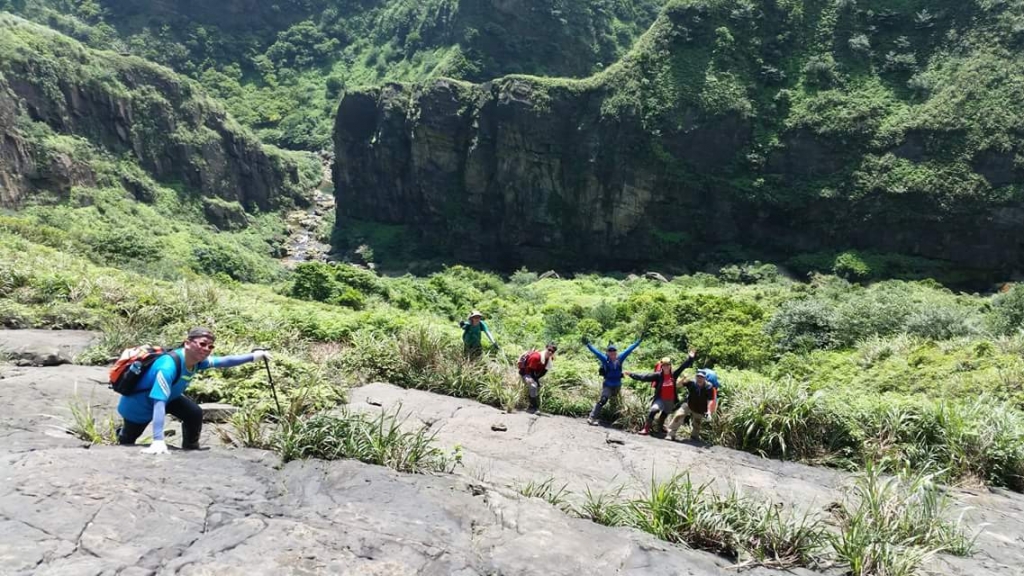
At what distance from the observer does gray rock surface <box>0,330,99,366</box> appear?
10086 millimetres

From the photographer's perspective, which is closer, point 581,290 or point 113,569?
point 113,569

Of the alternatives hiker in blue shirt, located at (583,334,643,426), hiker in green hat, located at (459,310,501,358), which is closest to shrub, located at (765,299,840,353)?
hiker in blue shirt, located at (583,334,643,426)

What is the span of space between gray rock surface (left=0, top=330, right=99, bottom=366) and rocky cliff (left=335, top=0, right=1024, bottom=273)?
40.8 metres

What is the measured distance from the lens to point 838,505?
24.8 ft

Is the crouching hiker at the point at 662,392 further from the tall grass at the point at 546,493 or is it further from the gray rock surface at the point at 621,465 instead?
the tall grass at the point at 546,493

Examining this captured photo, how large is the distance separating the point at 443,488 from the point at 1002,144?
4584 centimetres

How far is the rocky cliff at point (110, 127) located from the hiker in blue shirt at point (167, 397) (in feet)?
139

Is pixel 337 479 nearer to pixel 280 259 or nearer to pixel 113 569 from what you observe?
pixel 113 569

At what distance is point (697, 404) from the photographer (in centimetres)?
1003

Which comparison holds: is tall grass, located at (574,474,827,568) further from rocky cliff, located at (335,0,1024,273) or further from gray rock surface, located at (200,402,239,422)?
rocky cliff, located at (335,0,1024,273)

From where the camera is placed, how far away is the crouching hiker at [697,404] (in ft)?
32.4

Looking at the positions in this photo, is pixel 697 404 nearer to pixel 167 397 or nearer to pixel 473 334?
pixel 473 334

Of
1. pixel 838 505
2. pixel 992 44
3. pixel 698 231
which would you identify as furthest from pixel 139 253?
pixel 992 44

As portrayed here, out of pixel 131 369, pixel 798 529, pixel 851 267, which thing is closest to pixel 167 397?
pixel 131 369
